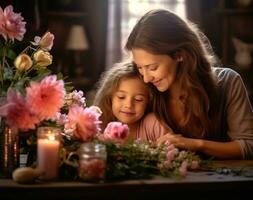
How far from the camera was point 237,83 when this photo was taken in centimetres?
189

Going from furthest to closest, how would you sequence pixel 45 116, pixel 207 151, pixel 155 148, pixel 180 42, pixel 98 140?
pixel 180 42, pixel 207 151, pixel 155 148, pixel 98 140, pixel 45 116

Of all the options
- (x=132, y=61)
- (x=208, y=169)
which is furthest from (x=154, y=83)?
(x=208, y=169)

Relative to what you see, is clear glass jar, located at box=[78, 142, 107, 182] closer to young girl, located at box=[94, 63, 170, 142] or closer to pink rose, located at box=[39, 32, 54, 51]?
pink rose, located at box=[39, 32, 54, 51]

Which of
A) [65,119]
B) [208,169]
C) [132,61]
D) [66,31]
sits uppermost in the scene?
[66,31]

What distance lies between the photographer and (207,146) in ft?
5.47

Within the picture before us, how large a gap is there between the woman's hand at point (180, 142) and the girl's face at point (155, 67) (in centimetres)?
20

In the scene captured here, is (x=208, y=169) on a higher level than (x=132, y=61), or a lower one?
lower

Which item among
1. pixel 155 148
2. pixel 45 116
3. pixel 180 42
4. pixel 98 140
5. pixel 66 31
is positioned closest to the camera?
pixel 45 116

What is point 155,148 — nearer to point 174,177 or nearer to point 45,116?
point 174,177

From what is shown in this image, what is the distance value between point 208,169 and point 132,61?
1.99 ft

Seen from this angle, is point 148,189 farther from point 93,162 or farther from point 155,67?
point 155,67

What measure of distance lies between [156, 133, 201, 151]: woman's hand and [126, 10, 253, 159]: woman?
0.07 meters

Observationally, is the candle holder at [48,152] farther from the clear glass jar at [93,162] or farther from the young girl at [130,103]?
the young girl at [130,103]

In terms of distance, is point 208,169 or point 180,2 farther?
point 180,2
